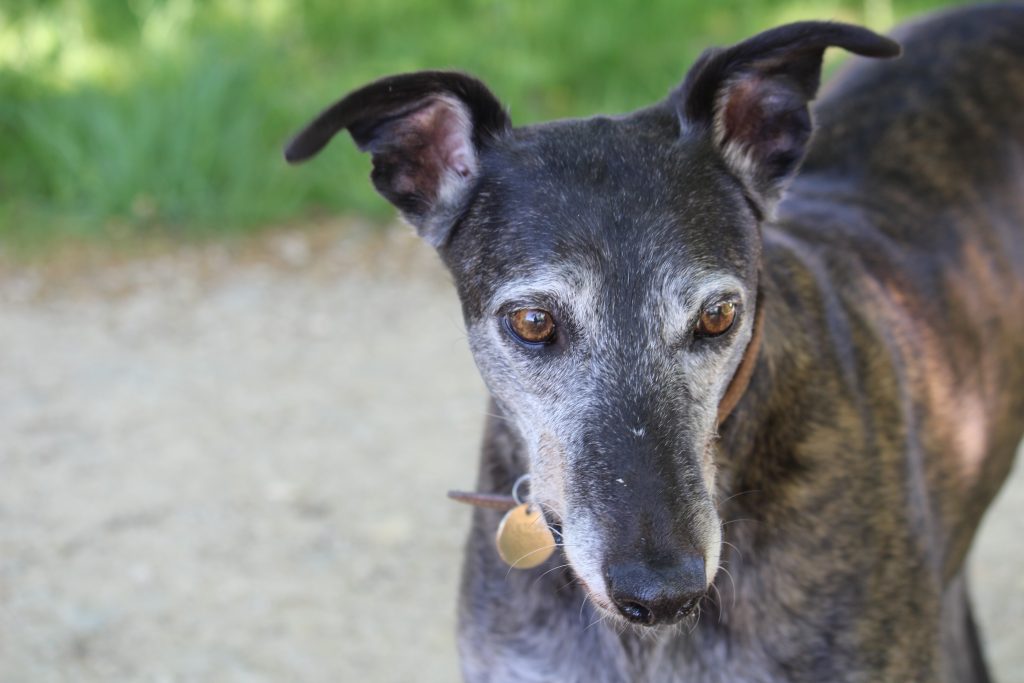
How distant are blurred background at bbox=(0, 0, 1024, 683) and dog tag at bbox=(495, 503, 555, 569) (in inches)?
21.7

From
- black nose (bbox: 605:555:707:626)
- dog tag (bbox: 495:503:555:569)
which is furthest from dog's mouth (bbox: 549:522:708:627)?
dog tag (bbox: 495:503:555:569)

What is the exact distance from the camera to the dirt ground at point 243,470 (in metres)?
4.35

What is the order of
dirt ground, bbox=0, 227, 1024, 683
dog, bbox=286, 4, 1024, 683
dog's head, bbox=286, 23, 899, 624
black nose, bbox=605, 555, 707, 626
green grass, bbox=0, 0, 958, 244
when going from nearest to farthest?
black nose, bbox=605, 555, 707, 626, dog's head, bbox=286, 23, 899, 624, dog, bbox=286, 4, 1024, 683, dirt ground, bbox=0, 227, 1024, 683, green grass, bbox=0, 0, 958, 244

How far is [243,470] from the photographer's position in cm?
524

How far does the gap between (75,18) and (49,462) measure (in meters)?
3.54

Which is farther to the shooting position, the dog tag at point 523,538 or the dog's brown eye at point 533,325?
the dog tag at point 523,538

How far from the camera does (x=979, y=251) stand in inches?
141

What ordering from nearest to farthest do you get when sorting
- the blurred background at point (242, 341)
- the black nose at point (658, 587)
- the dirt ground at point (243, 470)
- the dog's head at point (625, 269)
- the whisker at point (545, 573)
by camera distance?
the black nose at point (658, 587) < the dog's head at point (625, 269) < the whisker at point (545, 573) < the dirt ground at point (243, 470) < the blurred background at point (242, 341)

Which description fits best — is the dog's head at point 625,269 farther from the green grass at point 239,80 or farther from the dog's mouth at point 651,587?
the green grass at point 239,80

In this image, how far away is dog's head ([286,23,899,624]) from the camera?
8.09 feet

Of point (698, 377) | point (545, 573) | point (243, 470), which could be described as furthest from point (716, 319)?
point (243, 470)

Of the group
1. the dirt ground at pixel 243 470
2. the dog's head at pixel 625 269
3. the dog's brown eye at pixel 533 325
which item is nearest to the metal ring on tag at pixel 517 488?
the dog's head at pixel 625 269

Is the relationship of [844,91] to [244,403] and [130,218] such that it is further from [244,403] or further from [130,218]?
[130,218]

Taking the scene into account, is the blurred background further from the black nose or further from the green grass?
the black nose
